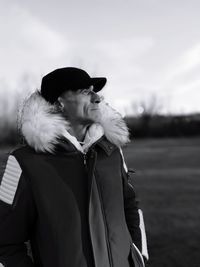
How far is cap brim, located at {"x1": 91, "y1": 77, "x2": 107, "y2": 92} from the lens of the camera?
7.12 ft

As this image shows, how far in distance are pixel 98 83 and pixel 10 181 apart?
66 centimetres

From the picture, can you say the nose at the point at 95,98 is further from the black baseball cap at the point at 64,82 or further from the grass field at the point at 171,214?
the grass field at the point at 171,214

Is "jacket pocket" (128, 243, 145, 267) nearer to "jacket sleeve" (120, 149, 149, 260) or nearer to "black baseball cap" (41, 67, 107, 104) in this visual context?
"jacket sleeve" (120, 149, 149, 260)

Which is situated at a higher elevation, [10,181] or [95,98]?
[95,98]

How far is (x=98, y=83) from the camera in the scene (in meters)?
2.23

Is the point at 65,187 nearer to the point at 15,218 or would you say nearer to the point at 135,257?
the point at 15,218

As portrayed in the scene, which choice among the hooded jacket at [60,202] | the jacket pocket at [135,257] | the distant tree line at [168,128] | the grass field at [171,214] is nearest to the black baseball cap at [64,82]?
the hooded jacket at [60,202]

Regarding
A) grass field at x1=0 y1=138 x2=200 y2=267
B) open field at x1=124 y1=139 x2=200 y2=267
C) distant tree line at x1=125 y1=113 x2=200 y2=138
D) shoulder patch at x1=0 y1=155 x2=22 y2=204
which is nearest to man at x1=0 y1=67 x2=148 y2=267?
shoulder patch at x1=0 y1=155 x2=22 y2=204

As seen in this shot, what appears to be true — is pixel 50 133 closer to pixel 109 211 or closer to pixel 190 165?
pixel 109 211

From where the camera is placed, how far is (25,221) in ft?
6.06

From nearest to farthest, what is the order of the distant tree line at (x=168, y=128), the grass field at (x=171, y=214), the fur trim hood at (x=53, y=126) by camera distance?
the fur trim hood at (x=53, y=126), the grass field at (x=171, y=214), the distant tree line at (x=168, y=128)

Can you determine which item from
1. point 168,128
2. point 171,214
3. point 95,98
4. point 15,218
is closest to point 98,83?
point 95,98

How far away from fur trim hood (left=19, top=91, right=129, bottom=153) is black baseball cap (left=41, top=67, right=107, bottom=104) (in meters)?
0.04

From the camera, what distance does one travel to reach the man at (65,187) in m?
1.85
